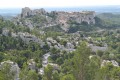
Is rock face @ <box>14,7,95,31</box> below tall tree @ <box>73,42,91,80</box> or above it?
below

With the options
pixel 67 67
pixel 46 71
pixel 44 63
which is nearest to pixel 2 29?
pixel 44 63

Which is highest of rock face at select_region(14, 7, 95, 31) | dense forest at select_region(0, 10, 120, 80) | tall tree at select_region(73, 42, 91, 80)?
tall tree at select_region(73, 42, 91, 80)

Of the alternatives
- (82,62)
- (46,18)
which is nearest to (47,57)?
(82,62)

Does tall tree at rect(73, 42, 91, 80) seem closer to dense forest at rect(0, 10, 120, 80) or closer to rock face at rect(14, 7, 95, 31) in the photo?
dense forest at rect(0, 10, 120, 80)

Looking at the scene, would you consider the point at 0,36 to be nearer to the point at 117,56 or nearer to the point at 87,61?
the point at 117,56

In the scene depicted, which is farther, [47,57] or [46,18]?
[46,18]

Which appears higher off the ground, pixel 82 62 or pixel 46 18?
pixel 82 62

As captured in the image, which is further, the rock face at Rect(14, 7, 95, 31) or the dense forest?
the rock face at Rect(14, 7, 95, 31)

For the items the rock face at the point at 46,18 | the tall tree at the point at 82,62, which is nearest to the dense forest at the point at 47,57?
the tall tree at the point at 82,62

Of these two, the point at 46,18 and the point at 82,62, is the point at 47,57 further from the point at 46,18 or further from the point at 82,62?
the point at 46,18

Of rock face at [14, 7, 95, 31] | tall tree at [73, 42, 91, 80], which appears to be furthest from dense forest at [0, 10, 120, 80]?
rock face at [14, 7, 95, 31]

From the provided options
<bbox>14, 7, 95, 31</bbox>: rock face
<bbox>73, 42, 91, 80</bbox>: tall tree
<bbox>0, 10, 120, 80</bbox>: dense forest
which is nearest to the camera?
<bbox>73, 42, 91, 80</bbox>: tall tree
